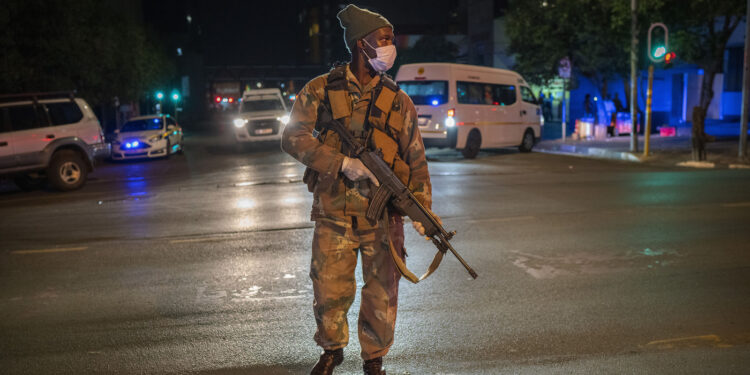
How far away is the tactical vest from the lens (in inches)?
139

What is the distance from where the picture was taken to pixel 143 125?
22.7m

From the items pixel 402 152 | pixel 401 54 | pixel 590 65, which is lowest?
pixel 402 152

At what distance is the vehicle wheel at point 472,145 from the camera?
61.0ft

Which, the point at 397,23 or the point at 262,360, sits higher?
the point at 397,23

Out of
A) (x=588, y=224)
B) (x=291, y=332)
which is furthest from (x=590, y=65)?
(x=291, y=332)

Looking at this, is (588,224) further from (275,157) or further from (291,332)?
(275,157)

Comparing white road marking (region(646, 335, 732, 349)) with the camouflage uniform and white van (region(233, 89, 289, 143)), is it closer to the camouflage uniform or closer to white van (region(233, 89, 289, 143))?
the camouflage uniform

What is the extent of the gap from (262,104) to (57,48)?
789 centimetres

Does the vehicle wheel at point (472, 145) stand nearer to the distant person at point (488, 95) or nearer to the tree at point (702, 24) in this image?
the distant person at point (488, 95)

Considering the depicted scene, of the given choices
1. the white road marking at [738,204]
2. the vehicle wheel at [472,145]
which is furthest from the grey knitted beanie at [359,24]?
the vehicle wheel at [472,145]

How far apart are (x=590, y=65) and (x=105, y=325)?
78.8ft

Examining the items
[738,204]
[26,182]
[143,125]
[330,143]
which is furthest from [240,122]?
[330,143]

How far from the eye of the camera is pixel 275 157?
67.5ft

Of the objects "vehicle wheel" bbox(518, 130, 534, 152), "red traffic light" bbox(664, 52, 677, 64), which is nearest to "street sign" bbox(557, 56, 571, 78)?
"vehicle wheel" bbox(518, 130, 534, 152)
